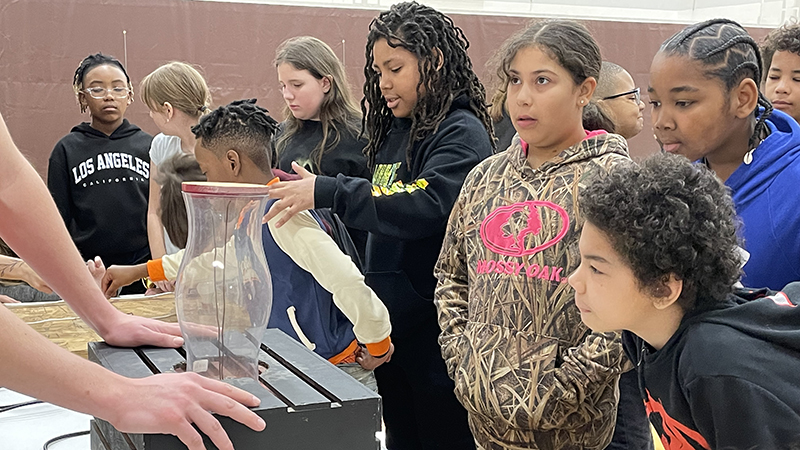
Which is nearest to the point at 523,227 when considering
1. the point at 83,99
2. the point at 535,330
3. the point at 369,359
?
the point at 535,330

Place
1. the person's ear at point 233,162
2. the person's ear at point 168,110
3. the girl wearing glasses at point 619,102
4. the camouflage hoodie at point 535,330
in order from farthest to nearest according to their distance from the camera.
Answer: the person's ear at point 168,110 < the girl wearing glasses at point 619,102 < the person's ear at point 233,162 < the camouflage hoodie at point 535,330

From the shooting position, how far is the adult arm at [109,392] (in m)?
0.91

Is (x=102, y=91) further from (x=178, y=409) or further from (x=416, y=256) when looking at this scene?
(x=178, y=409)

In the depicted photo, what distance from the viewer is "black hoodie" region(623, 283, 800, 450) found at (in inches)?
43.4

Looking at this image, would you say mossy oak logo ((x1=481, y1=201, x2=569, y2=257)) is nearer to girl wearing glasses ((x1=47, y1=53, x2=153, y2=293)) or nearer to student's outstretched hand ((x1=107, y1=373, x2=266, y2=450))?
student's outstretched hand ((x1=107, y1=373, x2=266, y2=450))

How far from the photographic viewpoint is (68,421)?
1839mm

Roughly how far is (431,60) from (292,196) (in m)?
0.61

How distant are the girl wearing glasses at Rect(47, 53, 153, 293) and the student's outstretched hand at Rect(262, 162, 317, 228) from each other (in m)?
2.01

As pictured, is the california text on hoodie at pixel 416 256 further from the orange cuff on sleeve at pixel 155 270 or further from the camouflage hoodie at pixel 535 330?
the orange cuff on sleeve at pixel 155 270

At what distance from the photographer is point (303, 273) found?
205 centimetres

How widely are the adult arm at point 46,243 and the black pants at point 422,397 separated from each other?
0.92m

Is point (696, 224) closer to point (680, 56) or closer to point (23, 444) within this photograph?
point (680, 56)

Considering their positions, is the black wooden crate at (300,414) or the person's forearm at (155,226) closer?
the black wooden crate at (300,414)

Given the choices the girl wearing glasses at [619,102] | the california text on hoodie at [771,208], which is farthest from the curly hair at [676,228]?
the girl wearing glasses at [619,102]
